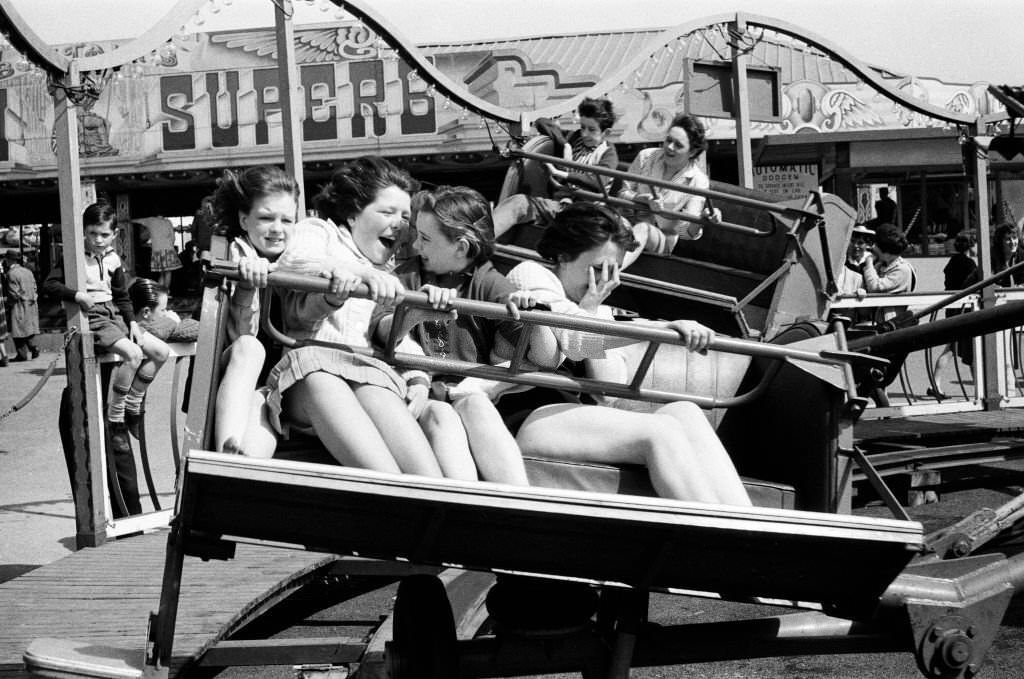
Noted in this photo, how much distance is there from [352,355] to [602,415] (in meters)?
0.78

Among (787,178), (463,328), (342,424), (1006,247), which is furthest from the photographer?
(787,178)

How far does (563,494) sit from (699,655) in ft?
2.65

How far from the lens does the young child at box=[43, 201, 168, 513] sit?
6.86 metres

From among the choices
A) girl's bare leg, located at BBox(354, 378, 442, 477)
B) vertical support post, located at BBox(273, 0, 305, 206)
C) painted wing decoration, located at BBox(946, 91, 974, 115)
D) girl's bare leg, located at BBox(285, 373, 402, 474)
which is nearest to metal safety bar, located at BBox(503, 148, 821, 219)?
girl's bare leg, located at BBox(354, 378, 442, 477)

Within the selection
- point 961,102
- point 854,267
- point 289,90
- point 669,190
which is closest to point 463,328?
point 669,190

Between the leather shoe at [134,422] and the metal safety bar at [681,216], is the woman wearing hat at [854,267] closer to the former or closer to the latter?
the metal safety bar at [681,216]

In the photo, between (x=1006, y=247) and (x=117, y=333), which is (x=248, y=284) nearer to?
(x=117, y=333)

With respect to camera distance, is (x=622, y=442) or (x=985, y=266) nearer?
(x=622, y=442)

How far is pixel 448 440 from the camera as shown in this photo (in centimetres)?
367

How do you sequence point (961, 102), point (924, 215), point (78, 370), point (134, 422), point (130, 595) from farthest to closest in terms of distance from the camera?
point (924, 215) → point (961, 102) → point (134, 422) → point (78, 370) → point (130, 595)

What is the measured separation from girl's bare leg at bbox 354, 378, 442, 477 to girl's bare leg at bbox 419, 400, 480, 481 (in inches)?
1.4

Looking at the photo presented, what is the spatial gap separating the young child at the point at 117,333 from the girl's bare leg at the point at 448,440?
360 centimetres

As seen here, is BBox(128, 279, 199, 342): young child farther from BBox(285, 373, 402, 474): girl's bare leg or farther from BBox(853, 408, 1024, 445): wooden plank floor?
BBox(853, 408, 1024, 445): wooden plank floor

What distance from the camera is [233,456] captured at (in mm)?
2998
